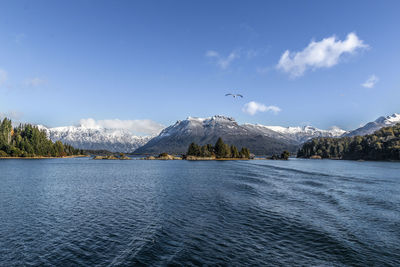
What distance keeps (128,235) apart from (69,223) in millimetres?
10396

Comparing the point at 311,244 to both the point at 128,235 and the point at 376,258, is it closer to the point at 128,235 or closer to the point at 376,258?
the point at 376,258

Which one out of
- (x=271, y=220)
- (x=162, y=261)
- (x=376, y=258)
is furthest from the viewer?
(x=271, y=220)

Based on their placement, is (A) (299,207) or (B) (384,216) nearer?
(B) (384,216)

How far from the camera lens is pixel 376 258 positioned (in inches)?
889

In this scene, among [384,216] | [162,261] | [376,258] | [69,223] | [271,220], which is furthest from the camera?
[384,216]

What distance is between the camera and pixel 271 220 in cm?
3434

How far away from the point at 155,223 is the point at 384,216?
1430 inches

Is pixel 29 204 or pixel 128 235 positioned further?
pixel 29 204

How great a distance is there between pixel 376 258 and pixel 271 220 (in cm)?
1349

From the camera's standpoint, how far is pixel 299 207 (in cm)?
4281

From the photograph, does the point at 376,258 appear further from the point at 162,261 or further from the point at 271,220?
the point at 162,261

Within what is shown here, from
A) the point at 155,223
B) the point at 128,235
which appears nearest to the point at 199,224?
the point at 155,223

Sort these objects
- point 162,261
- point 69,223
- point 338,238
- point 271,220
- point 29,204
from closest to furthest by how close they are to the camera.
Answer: point 162,261 → point 338,238 → point 69,223 → point 271,220 → point 29,204

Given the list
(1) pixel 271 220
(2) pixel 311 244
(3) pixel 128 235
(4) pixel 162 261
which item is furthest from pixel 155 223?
(2) pixel 311 244
